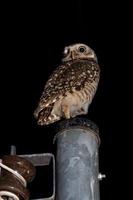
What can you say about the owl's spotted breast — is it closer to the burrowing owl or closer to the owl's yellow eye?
the burrowing owl

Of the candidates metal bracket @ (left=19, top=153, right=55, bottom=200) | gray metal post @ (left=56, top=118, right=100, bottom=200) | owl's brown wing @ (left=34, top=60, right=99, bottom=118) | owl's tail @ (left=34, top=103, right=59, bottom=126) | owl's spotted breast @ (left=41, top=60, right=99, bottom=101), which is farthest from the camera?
owl's spotted breast @ (left=41, top=60, right=99, bottom=101)

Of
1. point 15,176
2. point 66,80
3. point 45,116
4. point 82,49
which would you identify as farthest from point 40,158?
point 82,49

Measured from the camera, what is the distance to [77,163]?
118 centimetres

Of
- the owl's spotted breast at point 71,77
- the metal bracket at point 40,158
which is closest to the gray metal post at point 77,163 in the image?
the metal bracket at point 40,158

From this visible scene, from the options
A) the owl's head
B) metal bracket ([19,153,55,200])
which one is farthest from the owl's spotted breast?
metal bracket ([19,153,55,200])

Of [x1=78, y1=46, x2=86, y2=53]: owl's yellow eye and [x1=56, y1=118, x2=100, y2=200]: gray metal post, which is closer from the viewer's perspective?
[x1=56, y1=118, x2=100, y2=200]: gray metal post

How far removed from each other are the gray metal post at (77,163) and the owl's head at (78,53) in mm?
2138

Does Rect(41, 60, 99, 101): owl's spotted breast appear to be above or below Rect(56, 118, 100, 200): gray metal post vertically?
above

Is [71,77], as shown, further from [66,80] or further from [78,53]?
[78,53]

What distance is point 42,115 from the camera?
2.58 meters

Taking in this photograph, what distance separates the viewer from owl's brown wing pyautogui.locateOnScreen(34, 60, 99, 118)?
2.66 metres

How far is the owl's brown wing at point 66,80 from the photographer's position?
2.66 m

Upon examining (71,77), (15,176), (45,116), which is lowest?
(15,176)

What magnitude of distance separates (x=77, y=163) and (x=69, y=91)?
5.11 ft
